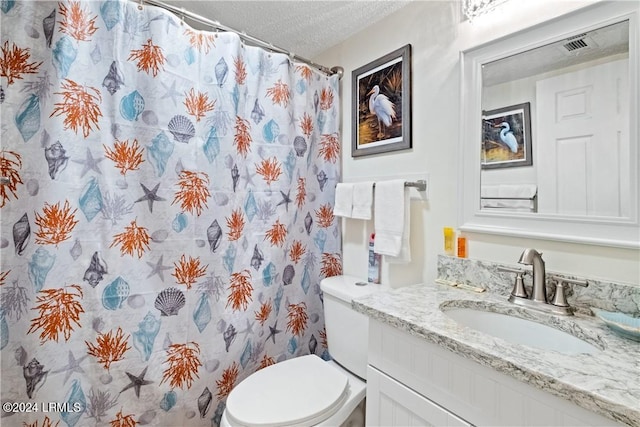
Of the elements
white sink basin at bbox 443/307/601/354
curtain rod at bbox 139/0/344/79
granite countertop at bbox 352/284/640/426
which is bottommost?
white sink basin at bbox 443/307/601/354

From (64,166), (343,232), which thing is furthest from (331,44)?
(64,166)

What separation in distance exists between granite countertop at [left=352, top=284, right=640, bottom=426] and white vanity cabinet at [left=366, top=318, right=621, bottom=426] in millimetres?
42

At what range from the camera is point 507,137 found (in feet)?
3.61

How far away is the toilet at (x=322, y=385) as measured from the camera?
1.03 metres

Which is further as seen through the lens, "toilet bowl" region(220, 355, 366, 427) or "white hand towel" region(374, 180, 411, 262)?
"white hand towel" region(374, 180, 411, 262)

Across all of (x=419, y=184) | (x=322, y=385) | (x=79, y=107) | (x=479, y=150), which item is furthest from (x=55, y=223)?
(x=479, y=150)

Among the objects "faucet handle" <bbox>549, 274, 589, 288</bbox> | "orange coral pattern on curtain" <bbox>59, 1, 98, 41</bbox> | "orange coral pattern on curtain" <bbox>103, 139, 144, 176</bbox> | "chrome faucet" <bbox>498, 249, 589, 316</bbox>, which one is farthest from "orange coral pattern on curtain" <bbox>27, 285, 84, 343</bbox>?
"faucet handle" <bbox>549, 274, 589, 288</bbox>

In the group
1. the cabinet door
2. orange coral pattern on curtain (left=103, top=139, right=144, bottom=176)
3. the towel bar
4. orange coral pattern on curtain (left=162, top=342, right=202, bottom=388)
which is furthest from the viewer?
the towel bar

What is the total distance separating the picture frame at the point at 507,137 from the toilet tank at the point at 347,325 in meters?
0.75

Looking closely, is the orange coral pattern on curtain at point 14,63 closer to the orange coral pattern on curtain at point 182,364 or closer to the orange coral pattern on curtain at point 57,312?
the orange coral pattern on curtain at point 57,312

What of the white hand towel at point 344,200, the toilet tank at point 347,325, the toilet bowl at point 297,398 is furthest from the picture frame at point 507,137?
the toilet bowl at point 297,398

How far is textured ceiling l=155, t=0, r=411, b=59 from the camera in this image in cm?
144

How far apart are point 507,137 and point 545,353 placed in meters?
0.74

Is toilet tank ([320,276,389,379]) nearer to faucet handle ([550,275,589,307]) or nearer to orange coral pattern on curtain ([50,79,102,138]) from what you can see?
faucet handle ([550,275,589,307])
